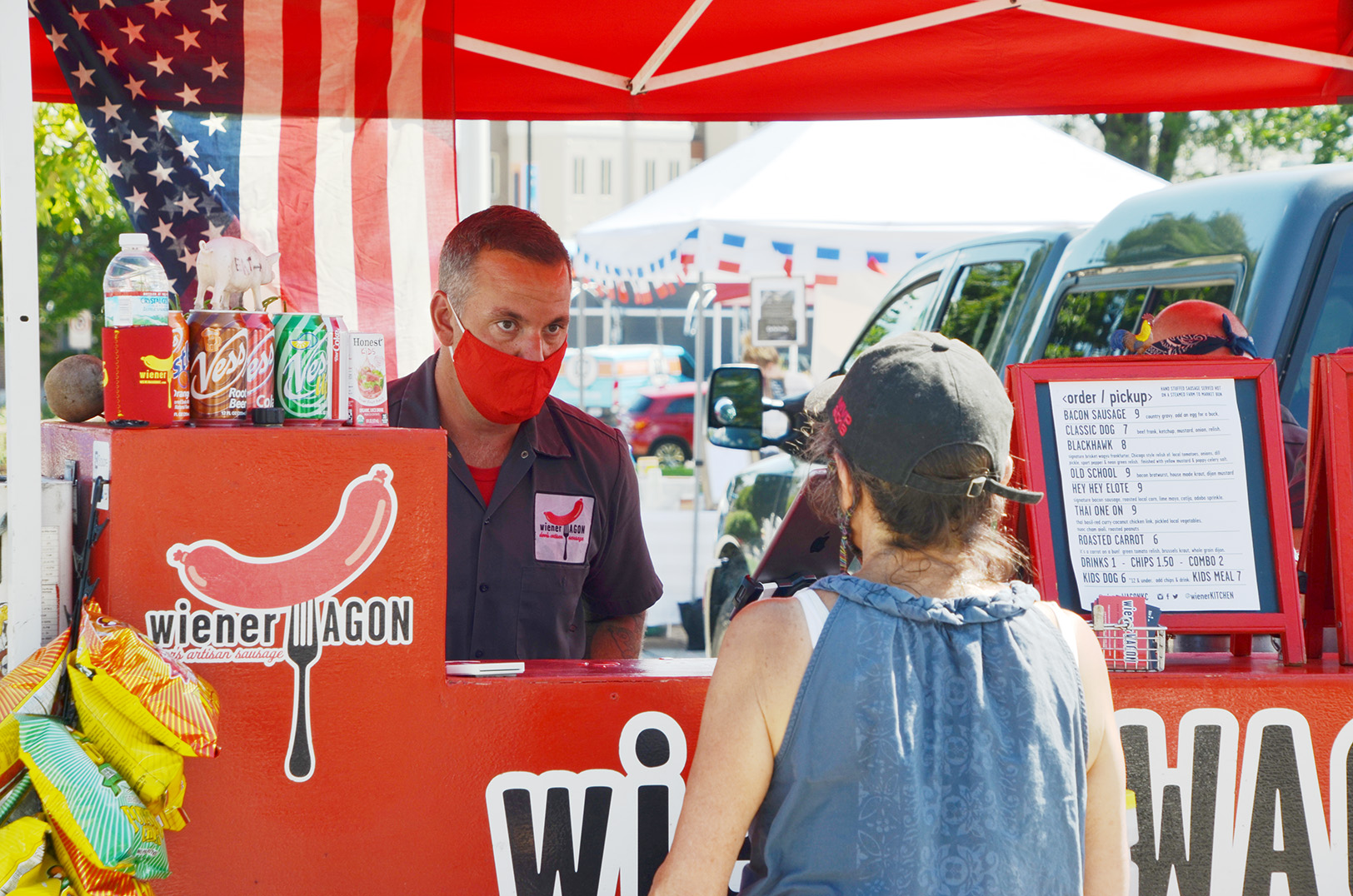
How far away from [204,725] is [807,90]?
3.39 m

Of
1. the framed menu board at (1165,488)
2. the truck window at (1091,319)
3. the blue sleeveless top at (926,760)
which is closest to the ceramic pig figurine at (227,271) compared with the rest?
the blue sleeveless top at (926,760)

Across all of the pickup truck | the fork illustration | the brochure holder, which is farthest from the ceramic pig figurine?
the pickup truck

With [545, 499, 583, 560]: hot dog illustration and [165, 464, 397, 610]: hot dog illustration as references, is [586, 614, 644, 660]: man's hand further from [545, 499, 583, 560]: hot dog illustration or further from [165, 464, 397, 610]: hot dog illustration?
[165, 464, 397, 610]: hot dog illustration

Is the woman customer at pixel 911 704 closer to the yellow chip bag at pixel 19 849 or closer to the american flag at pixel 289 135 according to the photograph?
the yellow chip bag at pixel 19 849

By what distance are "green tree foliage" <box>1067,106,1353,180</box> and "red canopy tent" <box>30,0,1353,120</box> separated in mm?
8237

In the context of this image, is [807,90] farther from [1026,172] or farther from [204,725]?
[1026,172]

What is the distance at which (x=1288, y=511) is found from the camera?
2324 mm

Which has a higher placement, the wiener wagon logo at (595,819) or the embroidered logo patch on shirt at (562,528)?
the embroidered logo patch on shirt at (562,528)

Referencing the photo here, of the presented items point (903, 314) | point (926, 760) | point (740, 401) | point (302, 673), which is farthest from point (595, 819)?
point (903, 314)

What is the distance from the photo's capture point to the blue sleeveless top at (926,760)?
58.5 inches

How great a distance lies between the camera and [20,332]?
1765mm

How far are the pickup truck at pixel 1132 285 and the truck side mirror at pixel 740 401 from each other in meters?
0.08

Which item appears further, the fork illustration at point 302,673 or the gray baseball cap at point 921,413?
the fork illustration at point 302,673

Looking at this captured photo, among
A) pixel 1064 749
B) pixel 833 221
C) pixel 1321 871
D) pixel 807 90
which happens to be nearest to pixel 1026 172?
pixel 833 221
